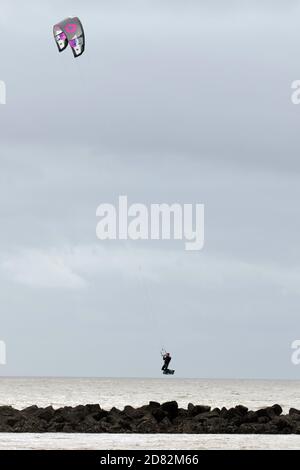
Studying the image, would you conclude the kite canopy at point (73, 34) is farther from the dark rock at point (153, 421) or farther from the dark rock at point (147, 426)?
the dark rock at point (147, 426)

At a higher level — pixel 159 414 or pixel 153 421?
pixel 159 414

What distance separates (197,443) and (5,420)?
8014 mm

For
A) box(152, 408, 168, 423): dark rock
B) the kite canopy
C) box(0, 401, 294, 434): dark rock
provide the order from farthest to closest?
the kite canopy
box(152, 408, 168, 423): dark rock
box(0, 401, 294, 434): dark rock

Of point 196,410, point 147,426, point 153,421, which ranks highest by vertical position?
point 196,410

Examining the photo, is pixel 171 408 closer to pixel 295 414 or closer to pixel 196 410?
pixel 196 410

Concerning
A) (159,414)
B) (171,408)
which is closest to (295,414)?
(171,408)

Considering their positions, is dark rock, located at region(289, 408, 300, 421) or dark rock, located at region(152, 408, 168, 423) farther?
dark rock, located at region(289, 408, 300, 421)

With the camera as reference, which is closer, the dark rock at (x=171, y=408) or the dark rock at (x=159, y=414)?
the dark rock at (x=159, y=414)

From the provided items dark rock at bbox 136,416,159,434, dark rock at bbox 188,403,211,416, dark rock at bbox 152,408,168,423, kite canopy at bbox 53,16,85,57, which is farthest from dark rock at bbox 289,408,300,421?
kite canopy at bbox 53,16,85,57

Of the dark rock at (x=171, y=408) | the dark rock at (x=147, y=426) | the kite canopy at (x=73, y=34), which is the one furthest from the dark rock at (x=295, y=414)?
the kite canopy at (x=73, y=34)

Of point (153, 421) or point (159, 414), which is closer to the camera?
point (153, 421)

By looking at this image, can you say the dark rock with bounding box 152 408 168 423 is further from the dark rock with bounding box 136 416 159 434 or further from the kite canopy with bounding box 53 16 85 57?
the kite canopy with bounding box 53 16 85 57
